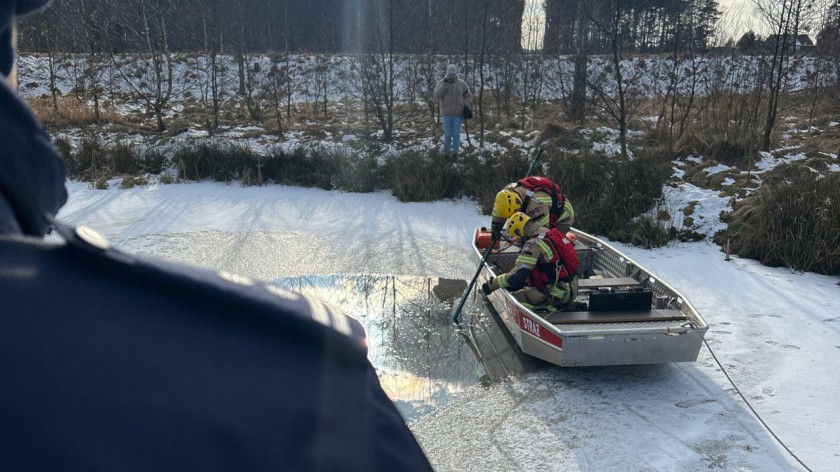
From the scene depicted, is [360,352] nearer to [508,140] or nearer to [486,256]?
[486,256]

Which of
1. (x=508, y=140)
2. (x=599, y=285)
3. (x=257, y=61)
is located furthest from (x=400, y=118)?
(x=599, y=285)

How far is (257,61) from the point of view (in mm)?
25828

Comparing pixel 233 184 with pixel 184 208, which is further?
pixel 233 184

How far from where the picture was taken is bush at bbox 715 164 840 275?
286 inches

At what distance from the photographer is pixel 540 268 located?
5426mm

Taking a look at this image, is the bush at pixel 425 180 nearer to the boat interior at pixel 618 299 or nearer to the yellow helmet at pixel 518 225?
the boat interior at pixel 618 299

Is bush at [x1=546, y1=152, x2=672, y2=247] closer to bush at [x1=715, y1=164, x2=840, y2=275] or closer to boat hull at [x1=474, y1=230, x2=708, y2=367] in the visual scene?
bush at [x1=715, y1=164, x2=840, y2=275]

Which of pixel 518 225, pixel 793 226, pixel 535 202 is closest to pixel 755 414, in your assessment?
pixel 518 225

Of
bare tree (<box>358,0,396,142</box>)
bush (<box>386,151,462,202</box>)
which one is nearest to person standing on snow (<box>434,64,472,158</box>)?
bush (<box>386,151,462,202</box>)

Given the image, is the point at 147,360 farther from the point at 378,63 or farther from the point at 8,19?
the point at 378,63

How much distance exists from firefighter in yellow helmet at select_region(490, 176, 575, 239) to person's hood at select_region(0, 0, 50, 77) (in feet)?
17.1

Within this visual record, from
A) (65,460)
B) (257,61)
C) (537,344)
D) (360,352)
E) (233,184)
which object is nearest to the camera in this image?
(65,460)

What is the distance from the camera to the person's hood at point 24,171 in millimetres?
491

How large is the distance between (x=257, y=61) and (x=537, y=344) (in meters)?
23.4
